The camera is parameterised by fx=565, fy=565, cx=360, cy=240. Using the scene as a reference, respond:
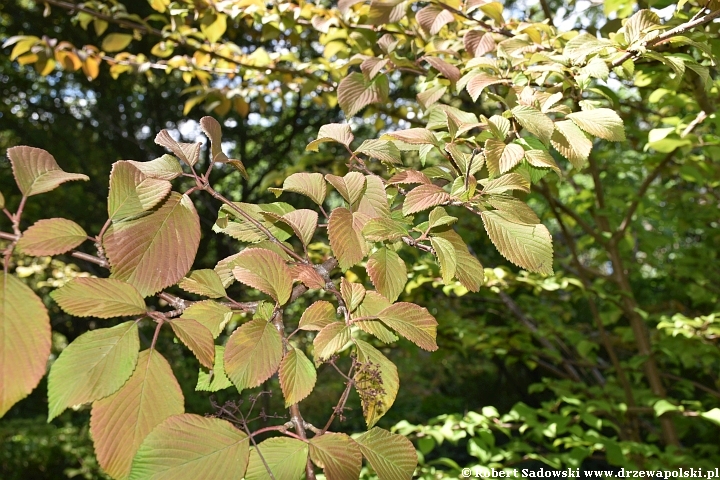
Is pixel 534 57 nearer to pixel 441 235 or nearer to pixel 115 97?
pixel 441 235

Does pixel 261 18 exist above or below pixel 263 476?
above

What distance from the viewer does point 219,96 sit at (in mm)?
2312

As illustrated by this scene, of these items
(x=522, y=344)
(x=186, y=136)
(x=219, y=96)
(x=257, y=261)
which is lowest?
(x=186, y=136)

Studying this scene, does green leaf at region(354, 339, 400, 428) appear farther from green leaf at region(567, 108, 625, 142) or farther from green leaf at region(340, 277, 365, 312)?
green leaf at region(567, 108, 625, 142)

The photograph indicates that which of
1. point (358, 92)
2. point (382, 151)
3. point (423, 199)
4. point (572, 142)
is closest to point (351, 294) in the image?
point (423, 199)

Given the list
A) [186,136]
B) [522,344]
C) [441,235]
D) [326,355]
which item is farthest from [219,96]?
[186,136]

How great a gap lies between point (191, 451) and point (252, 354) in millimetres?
102

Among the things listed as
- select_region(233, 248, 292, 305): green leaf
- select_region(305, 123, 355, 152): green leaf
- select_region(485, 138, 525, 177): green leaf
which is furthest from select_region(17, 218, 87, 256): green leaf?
select_region(485, 138, 525, 177): green leaf

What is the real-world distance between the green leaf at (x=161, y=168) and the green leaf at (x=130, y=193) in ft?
0.09

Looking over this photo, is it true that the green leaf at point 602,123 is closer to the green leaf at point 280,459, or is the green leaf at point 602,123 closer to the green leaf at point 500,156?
the green leaf at point 500,156

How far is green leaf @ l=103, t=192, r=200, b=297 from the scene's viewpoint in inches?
19.8

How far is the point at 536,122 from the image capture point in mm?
731

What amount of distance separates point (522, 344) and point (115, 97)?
5.11m

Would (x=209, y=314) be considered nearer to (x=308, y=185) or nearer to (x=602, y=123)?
(x=308, y=185)
